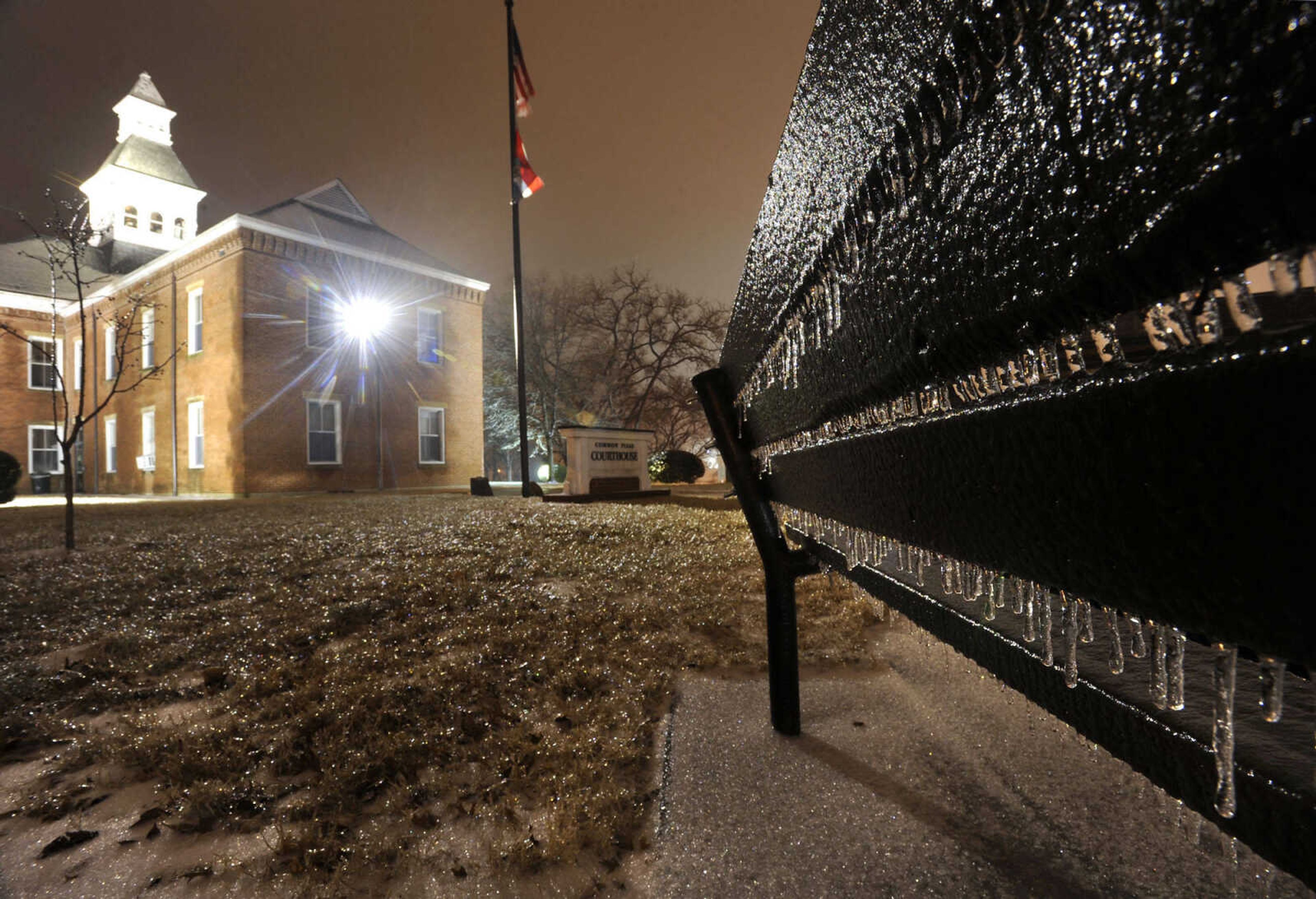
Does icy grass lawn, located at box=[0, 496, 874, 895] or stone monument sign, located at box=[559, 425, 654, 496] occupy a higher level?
stone monument sign, located at box=[559, 425, 654, 496]

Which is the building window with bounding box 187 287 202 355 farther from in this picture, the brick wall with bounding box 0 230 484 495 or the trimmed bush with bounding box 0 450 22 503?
the trimmed bush with bounding box 0 450 22 503

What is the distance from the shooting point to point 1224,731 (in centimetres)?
39

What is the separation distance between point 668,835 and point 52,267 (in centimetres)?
898

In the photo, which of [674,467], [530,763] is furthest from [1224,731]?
[674,467]

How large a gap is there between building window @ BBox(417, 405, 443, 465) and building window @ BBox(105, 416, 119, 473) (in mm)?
10817

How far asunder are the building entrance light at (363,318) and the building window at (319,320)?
36 cm

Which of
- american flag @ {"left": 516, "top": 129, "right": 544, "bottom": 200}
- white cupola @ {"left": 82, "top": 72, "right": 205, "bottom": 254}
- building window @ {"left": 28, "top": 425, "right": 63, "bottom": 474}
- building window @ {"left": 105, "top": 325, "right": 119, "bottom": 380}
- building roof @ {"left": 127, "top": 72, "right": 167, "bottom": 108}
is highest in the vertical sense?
building roof @ {"left": 127, "top": 72, "right": 167, "bottom": 108}

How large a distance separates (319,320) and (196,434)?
4770 millimetres

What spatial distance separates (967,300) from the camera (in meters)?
0.50

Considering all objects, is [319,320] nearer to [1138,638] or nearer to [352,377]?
[352,377]

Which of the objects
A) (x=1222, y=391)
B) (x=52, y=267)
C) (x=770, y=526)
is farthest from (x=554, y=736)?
(x=52, y=267)

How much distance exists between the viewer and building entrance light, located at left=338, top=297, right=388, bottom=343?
17859 mm

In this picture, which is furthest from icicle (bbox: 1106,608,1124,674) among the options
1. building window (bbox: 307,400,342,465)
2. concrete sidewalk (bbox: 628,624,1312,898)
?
building window (bbox: 307,400,342,465)

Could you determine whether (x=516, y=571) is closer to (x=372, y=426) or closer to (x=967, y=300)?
(x=967, y=300)
